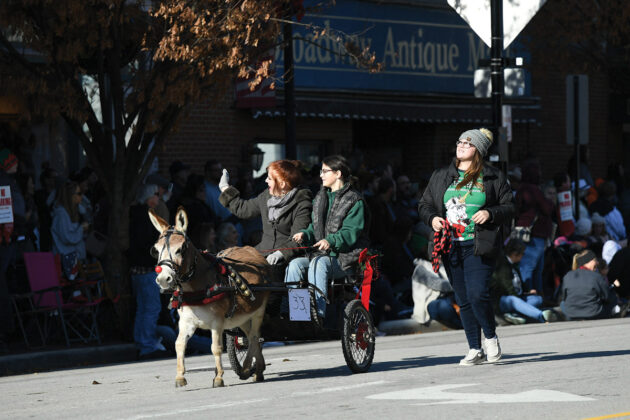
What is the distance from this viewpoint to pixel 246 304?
34.4 feet

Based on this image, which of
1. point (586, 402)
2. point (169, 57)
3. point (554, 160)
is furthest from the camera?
point (554, 160)

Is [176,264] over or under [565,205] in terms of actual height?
under

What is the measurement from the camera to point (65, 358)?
14.3m

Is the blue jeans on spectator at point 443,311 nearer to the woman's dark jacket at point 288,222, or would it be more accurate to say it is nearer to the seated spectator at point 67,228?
the seated spectator at point 67,228

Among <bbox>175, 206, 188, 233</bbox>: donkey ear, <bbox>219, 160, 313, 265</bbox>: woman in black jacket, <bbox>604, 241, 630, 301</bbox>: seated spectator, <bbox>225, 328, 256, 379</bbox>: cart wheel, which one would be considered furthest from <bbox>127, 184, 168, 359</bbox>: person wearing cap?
<bbox>604, 241, 630, 301</bbox>: seated spectator

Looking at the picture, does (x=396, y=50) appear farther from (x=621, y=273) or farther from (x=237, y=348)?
(x=237, y=348)

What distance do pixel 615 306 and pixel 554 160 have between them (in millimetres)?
11297

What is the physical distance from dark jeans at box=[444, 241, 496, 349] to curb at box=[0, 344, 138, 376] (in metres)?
4.94

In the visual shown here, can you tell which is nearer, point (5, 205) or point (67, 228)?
point (5, 205)

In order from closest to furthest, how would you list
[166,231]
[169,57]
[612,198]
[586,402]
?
[586,402] < [166,231] < [169,57] < [612,198]

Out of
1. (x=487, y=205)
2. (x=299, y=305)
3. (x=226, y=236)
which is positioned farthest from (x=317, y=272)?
(x=226, y=236)

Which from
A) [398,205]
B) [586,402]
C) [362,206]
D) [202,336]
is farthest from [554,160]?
[586,402]

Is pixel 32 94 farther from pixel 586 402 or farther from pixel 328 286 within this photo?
pixel 586 402

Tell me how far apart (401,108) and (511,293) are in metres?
8.09
